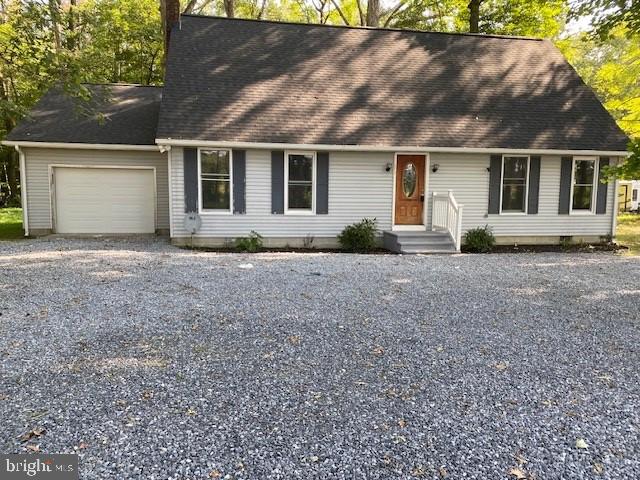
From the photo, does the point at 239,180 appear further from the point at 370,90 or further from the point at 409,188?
the point at 370,90

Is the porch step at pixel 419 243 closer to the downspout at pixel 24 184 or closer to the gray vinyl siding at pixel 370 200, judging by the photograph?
the gray vinyl siding at pixel 370 200

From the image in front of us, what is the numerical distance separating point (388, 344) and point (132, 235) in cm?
1044

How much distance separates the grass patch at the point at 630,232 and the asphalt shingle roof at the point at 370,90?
109 inches

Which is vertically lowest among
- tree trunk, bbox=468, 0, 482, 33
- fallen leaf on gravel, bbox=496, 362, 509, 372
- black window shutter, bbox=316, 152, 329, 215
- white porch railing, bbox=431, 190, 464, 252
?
fallen leaf on gravel, bbox=496, 362, 509, 372

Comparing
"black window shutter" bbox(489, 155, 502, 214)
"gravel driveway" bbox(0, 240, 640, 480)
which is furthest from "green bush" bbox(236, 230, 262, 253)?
"black window shutter" bbox(489, 155, 502, 214)

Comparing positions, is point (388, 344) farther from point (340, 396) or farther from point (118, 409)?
point (118, 409)

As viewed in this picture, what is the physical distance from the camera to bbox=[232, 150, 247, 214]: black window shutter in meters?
11.1

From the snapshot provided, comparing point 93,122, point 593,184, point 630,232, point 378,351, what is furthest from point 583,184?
point 93,122

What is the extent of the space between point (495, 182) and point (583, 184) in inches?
101

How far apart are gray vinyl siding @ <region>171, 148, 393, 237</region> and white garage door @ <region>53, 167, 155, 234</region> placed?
2671 mm

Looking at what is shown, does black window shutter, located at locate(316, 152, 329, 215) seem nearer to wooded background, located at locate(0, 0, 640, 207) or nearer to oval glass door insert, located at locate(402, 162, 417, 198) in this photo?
oval glass door insert, located at locate(402, 162, 417, 198)

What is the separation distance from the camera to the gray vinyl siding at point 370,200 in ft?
37.0

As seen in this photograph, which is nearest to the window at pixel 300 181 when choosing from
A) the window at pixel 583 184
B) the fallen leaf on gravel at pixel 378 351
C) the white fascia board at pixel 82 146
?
the white fascia board at pixel 82 146

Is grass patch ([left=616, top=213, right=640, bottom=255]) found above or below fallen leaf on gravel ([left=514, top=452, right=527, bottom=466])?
above
